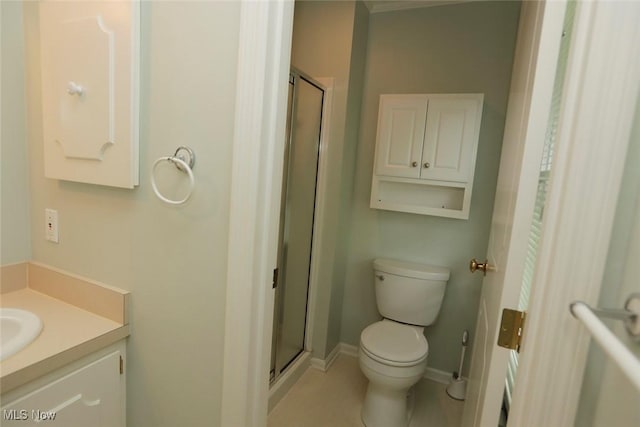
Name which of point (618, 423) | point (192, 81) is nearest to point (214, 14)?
point (192, 81)

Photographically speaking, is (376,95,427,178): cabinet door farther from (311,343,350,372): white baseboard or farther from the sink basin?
the sink basin

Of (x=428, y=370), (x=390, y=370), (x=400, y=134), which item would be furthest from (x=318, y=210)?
(x=428, y=370)

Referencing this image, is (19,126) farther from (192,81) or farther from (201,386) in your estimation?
(201,386)

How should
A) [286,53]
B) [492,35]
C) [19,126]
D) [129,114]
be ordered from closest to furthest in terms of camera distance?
1. [286,53]
2. [129,114]
3. [19,126]
4. [492,35]

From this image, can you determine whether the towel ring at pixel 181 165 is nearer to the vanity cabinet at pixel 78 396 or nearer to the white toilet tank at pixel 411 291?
the vanity cabinet at pixel 78 396

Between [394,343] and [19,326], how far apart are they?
1.59m

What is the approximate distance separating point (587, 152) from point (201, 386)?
3.73 feet

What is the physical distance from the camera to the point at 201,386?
100cm

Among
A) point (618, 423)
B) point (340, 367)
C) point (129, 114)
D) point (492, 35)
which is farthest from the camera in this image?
point (340, 367)

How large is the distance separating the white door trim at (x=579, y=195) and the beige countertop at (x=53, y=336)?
3.85 ft

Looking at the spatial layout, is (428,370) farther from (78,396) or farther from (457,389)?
(78,396)

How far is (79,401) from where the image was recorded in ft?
3.21

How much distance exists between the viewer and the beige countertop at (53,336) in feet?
2.75

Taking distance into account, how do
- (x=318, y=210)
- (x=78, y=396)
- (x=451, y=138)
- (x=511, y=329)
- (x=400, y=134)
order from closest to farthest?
(x=511, y=329)
(x=78, y=396)
(x=451, y=138)
(x=400, y=134)
(x=318, y=210)
